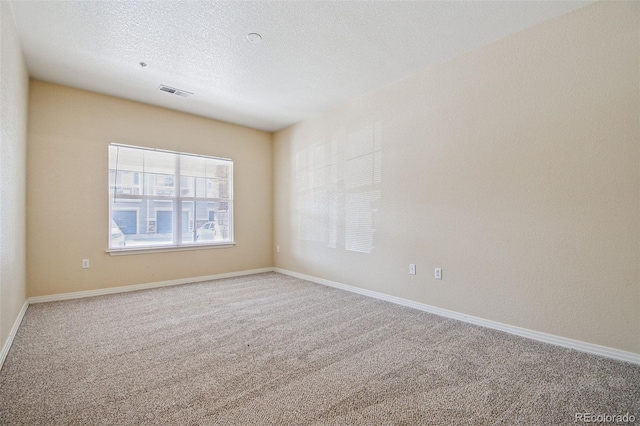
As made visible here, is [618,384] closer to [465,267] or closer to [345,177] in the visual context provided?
[465,267]

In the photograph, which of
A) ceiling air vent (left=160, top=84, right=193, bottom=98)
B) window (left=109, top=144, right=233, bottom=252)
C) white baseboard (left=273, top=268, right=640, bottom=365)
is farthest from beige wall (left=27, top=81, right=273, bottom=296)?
white baseboard (left=273, top=268, right=640, bottom=365)

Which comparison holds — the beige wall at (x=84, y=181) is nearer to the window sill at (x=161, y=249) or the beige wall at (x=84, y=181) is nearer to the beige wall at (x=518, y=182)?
the window sill at (x=161, y=249)

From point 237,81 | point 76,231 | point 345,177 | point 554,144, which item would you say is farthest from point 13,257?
point 554,144

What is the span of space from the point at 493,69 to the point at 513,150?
2.58 feet

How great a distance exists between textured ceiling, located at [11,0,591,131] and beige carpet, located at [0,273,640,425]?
103 inches

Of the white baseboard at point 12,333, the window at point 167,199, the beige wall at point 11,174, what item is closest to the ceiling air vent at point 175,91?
the window at point 167,199

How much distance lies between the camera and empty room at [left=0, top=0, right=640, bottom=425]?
1.85 meters

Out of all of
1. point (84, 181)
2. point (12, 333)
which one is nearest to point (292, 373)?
point (12, 333)

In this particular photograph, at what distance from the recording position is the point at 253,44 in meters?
2.83

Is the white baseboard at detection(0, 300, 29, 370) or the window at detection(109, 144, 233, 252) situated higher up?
the window at detection(109, 144, 233, 252)

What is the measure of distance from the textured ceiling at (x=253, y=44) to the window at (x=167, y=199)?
985 millimetres

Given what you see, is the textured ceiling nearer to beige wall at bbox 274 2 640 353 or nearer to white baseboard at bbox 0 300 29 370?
beige wall at bbox 274 2 640 353

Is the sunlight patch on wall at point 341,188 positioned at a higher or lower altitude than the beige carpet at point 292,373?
higher

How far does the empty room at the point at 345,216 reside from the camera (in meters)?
1.85
